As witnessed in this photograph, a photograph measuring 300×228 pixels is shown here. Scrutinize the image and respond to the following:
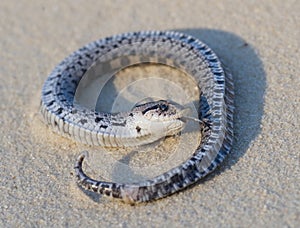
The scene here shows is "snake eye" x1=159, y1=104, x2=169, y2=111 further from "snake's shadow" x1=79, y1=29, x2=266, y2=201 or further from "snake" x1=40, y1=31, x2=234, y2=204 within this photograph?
"snake's shadow" x1=79, y1=29, x2=266, y2=201

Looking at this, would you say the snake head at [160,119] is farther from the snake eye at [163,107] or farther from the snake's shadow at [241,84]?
the snake's shadow at [241,84]

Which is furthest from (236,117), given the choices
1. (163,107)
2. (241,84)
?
(163,107)

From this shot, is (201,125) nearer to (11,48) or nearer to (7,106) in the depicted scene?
(7,106)

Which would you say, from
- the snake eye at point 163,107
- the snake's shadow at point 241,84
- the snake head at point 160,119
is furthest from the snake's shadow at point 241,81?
the snake eye at point 163,107

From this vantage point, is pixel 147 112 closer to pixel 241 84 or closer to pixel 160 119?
pixel 160 119

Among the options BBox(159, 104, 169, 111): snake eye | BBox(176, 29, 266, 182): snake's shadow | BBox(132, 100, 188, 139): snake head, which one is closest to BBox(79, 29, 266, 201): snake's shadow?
BBox(176, 29, 266, 182): snake's shadow

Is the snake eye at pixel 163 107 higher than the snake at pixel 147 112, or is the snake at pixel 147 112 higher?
the snake eye at pixel 163 107
